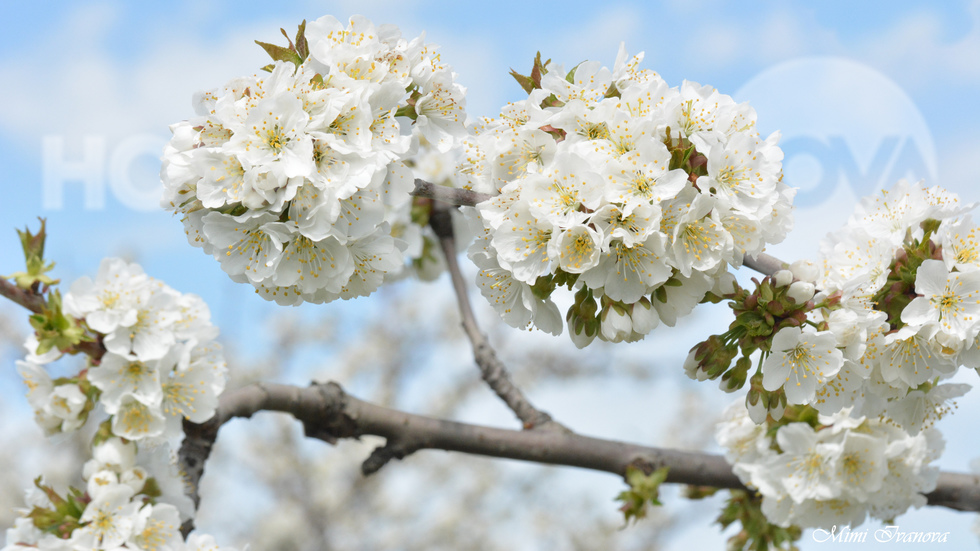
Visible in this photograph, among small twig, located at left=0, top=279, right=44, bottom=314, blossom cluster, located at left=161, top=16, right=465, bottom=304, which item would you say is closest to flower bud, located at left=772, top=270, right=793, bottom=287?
blossom cluster, located at left=161, top=16, right=465, bottom=304

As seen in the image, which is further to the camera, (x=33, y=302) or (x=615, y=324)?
(x=33, y=302)

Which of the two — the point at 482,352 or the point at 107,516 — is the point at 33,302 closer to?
the point at 107,516

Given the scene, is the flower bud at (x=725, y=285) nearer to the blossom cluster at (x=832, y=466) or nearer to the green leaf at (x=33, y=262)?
the blossom cluster at (x=832, y=466)

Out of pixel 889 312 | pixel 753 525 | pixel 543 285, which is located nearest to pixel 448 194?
pixel 543 285

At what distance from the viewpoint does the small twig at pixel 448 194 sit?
1542 mm

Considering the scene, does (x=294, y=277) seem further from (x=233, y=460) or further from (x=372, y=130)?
(x=233, y=460)

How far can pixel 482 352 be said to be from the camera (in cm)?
299

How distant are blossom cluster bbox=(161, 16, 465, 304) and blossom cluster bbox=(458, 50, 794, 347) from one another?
0.20 m

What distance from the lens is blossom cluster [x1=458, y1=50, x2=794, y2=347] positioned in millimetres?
1348

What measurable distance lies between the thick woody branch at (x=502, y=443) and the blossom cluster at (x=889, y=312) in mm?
928

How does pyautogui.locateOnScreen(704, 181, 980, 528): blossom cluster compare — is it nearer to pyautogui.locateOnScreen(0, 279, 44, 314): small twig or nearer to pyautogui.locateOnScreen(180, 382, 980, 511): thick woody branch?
pyautogui.locateOnScreen(180, 382, 980, 511): thick woody branch

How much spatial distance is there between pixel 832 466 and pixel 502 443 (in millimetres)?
1036

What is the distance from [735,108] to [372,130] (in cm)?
73

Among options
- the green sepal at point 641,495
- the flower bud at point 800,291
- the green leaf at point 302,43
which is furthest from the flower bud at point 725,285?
the green sepal at point 641,495
